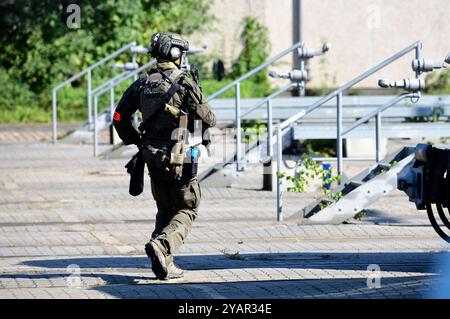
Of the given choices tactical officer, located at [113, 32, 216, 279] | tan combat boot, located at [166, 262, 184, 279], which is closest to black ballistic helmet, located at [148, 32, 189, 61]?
tactical officer, located at [113, 32, 216, 279]

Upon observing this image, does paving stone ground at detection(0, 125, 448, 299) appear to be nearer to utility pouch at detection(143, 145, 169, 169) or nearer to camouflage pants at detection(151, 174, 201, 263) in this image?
camouflage pants at detection(151, 174, 201, 263)

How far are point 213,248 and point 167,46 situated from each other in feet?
8.66

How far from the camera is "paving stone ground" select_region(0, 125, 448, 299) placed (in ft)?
29.4

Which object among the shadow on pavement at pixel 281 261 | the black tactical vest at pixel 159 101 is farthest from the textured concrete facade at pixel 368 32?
the black tactical vest at pixel 159 101

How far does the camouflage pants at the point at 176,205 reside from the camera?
9.30 metres

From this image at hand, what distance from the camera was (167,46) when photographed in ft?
30.3

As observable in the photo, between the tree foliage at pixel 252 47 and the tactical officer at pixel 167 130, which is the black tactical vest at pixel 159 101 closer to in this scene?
the tactical officer at pixel 167 130

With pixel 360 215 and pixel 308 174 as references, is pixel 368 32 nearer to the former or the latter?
pixel 308 174

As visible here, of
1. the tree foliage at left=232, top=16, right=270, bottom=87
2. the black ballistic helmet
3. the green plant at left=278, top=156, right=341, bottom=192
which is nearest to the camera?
the black ballistic helmet

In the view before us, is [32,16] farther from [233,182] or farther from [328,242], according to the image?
[328,242]

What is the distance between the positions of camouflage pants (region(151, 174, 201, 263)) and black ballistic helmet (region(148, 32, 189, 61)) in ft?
2.99

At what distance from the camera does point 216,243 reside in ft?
38.1
